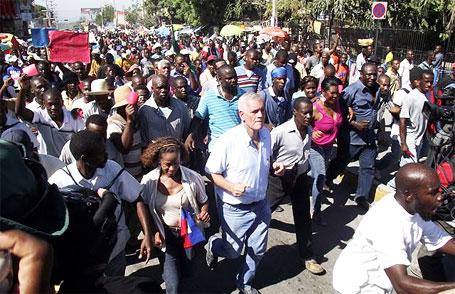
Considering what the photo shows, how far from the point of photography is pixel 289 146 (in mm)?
4254

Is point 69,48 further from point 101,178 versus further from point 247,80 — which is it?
point 101,178

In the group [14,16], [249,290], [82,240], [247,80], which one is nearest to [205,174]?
[249,290]

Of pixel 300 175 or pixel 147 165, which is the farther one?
pixel 300 175

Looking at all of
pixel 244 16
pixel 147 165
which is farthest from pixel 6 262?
pixel 244 16

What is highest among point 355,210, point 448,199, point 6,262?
point 6,262

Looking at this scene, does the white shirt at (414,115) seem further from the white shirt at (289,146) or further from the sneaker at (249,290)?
the sneaker at (249,290)

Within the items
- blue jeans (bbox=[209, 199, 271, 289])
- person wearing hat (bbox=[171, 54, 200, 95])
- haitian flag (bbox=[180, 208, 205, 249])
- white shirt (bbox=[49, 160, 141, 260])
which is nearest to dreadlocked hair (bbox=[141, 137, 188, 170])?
white shirt (bbox=[49, 160, 141, 260])

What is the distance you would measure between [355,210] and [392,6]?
614 inches

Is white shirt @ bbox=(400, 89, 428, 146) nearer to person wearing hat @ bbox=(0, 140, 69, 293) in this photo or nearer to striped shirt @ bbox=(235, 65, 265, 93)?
striped shirt @ bbox=(235, 65, 265, 93)

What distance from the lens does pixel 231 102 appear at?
487cm

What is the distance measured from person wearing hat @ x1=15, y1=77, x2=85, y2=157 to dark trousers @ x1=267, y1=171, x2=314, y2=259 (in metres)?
2.20

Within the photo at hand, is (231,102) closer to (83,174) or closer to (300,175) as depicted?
(300,175)

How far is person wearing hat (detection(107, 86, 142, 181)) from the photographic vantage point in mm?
4055

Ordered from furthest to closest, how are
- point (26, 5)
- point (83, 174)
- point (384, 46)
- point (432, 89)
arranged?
point (26, 5) < point (384, 46) < point (432, 89) < point (83, 174)
